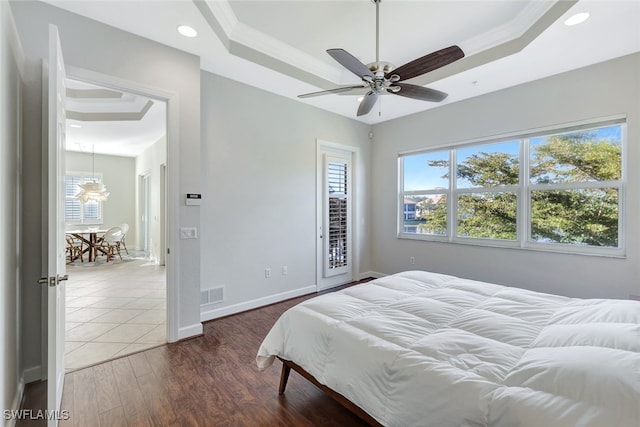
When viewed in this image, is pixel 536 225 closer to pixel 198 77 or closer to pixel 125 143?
pixel 198 77

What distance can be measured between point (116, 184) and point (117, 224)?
116cm

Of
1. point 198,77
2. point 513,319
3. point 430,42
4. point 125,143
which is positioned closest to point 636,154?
point 430,42

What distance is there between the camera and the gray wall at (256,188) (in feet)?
10.8

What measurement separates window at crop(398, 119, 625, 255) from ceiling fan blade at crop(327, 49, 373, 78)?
8.54 ft

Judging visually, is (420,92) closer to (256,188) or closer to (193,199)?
(256,188)

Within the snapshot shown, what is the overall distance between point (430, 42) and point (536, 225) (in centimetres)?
250

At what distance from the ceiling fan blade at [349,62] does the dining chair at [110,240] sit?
7055 mm

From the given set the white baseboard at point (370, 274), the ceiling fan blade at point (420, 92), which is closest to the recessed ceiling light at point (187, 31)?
the ceiling fan blade at point (420, 92)

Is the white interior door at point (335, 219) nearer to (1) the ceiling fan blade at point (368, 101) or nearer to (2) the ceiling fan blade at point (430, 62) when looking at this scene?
(1) the ceiling fan blade at point (368, 101)

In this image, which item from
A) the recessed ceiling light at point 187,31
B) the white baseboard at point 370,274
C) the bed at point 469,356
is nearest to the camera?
the bed at point 469,356

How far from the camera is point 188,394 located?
6.62 feet

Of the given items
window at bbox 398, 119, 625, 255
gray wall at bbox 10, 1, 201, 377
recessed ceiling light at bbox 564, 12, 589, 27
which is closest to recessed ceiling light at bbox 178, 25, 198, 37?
gray wall at bbox 10, 1, 201, 377

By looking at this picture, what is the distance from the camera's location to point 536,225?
11.5ft

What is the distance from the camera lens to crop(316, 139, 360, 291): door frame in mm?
4445
